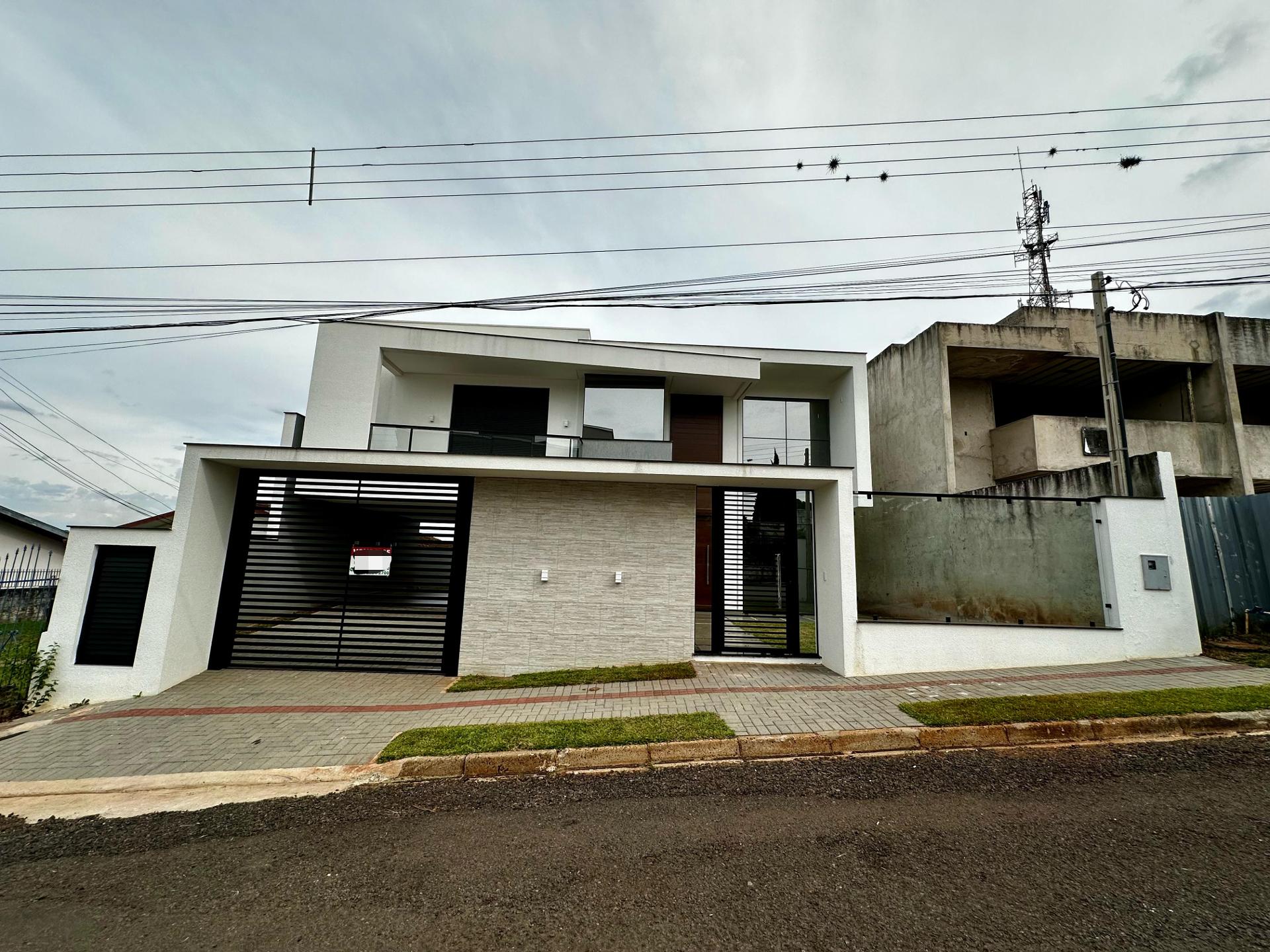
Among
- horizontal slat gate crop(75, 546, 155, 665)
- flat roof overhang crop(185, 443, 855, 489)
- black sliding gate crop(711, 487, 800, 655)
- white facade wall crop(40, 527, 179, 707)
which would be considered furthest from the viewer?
black sliding gate crop(711, 487, 800, 655)

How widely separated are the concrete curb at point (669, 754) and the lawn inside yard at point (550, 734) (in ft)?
0.29

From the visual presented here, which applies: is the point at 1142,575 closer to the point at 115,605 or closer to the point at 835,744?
the point at 835,744

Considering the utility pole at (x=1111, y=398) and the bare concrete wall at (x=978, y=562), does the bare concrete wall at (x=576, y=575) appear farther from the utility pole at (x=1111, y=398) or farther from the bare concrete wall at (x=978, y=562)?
the utility pole at (x=1111, y=398)

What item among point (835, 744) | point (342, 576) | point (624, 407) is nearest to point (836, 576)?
point (835, 744)

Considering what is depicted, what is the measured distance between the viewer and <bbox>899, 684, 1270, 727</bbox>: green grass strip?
5.31m

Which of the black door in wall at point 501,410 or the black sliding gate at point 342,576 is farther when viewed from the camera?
the black door in wall at point 501,410

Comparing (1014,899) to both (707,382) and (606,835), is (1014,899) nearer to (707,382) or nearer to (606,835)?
(606,835)

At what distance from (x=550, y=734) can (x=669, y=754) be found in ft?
3.97

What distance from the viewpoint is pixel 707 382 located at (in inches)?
516

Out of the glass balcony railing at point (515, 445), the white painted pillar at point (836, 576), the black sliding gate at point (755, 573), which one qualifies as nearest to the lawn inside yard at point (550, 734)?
the white painted pillar at point (836, 576)

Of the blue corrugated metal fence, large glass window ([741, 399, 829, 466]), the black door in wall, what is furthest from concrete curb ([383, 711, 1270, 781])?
the black door in wall

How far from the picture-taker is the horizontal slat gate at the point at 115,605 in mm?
7141

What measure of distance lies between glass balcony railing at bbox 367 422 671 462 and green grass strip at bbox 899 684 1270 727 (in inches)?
286

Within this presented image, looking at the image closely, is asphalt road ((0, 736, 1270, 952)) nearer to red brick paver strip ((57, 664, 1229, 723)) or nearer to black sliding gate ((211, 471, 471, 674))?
red brick paver strip ((57, 664, 1229, 723))
